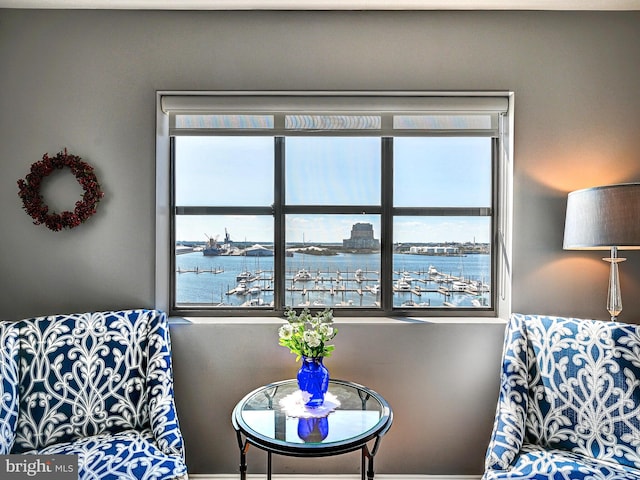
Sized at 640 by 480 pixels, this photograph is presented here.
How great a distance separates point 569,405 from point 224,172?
2070mm

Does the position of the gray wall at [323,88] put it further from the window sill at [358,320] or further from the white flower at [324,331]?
the white flower at [324,331]

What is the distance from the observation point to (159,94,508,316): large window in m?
2.15

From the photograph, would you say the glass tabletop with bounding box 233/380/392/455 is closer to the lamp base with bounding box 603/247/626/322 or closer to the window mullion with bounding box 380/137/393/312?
the window mullion with bounding box 380/137/393/312

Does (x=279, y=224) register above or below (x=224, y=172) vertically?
below

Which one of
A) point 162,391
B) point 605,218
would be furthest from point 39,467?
point 605,218

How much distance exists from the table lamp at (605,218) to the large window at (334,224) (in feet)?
1.51

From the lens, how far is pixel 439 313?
84.4 inches

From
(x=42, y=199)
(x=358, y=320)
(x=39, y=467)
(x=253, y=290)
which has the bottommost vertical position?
(x=39, y=467)

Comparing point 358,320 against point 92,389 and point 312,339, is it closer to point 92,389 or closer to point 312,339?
point 312,339

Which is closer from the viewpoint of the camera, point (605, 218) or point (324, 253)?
point (605, 218)

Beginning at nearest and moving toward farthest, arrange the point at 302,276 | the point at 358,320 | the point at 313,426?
1. the point at 313,426
2. the point at 358,320
3. the point at 302,276

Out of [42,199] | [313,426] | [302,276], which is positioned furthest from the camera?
[302,276]

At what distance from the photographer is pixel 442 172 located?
2.16 metres

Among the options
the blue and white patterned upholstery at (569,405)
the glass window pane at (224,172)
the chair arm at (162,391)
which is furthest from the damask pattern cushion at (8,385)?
the blue and white patterned upholstery at (569,405)
